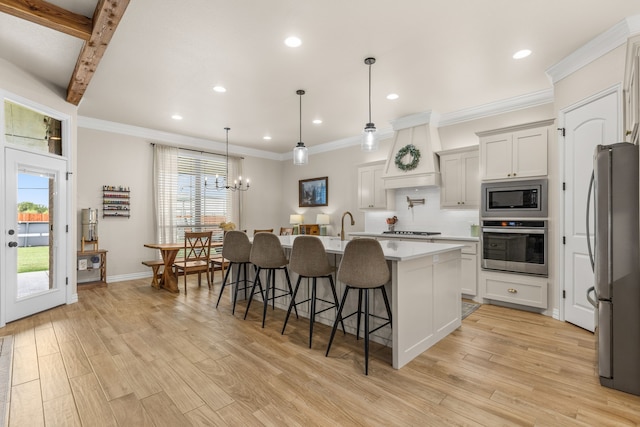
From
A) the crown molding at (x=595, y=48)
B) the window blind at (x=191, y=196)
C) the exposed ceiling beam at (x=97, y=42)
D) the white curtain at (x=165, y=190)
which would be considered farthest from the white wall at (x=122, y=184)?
the crown molding at (x=595, y=48)

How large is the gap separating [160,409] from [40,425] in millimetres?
630

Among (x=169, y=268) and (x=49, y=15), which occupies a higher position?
(x=49, y=15)

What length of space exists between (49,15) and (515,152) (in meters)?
5.03

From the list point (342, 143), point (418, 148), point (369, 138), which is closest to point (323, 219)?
point (342, 143)

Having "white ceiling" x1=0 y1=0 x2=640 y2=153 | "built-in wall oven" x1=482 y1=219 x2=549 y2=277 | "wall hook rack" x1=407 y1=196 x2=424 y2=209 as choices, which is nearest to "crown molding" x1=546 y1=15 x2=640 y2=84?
"white ceiling" x1=0 y1=0 x2=640 y2=153

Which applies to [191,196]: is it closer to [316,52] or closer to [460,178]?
[316,52]

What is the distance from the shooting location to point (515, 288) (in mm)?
3979

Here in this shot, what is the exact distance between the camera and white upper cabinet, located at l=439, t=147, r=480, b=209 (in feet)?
15.3

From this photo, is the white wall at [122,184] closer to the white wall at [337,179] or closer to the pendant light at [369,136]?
the white wall at [337,179]

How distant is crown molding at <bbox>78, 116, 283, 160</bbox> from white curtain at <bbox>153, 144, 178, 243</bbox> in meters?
0.21

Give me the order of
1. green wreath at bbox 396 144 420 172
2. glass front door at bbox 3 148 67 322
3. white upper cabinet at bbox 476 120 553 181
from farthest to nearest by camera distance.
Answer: green wreath at bbox 396 144 420 172 → white upper cabinet at bbox 476 120 553 181 → glass front door at bbox 3 148 67 322

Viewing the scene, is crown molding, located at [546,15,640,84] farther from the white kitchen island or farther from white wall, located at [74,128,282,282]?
white wall, located at [74,128,282,282]

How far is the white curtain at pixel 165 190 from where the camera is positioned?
6.06 metres

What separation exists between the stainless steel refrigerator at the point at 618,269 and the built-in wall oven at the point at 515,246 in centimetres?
163
